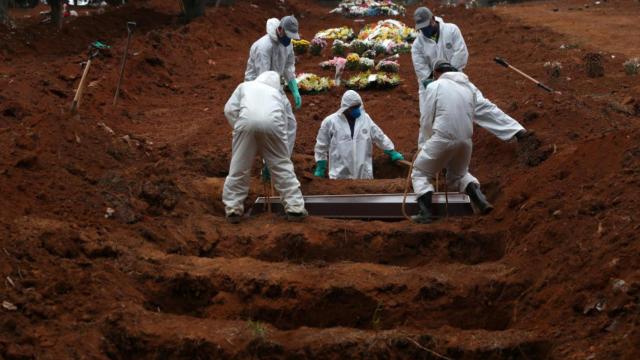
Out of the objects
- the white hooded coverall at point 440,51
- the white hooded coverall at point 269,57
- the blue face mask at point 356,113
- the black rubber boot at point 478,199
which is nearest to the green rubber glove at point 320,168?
the blue face mask at point 356,113

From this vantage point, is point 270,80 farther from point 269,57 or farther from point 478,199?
point 478,199

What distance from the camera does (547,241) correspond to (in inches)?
306

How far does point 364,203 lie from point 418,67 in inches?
106

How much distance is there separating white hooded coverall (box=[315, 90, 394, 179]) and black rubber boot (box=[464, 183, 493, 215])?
8.98 ft

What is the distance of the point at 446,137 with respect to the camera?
357 inches

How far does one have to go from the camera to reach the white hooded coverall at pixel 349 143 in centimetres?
1205

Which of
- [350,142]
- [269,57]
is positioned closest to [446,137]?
[269,57]

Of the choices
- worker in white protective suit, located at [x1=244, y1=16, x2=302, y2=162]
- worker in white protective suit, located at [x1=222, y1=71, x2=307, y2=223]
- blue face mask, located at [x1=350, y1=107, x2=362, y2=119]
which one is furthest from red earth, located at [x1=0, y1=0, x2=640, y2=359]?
blue face mask, located at [x1=350, y1=107, x2=362, y2=119]

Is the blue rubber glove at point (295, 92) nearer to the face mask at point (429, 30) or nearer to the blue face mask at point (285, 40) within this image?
the blue face mask at point (285, 40)

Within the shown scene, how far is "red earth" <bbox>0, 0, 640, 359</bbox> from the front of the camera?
21.4 ft

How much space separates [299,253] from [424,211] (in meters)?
1.30

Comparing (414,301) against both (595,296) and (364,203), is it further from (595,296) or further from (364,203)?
(364,203)

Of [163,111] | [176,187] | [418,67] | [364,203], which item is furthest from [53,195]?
[163,111]

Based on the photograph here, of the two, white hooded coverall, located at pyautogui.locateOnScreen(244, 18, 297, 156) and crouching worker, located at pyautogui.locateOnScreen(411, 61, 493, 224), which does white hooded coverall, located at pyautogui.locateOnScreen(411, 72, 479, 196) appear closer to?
crouching worker, located at pyautogui.locateOnScreen(411, 61, 493, 224)
